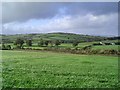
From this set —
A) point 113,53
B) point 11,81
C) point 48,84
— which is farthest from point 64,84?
point 113,53

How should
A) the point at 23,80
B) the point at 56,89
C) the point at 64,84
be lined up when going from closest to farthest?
the point at 56,89 < the point at 64,84 < the point at 23,80

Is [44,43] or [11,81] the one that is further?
[44,43]

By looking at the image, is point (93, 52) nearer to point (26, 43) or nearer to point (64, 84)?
point (26, 43)

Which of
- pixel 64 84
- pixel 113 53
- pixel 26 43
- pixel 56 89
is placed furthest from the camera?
pixel 26 43

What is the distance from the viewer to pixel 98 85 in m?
19.7

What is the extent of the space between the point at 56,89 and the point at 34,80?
154 inches

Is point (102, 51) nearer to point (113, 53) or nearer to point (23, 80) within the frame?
point (113, 53)

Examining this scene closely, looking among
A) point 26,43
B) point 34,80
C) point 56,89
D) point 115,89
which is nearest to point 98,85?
point 115,89

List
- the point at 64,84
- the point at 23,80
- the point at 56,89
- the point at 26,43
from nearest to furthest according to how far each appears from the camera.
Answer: the point at 56,89
the point at 64,84
the point at 23,80
the point at 26,43

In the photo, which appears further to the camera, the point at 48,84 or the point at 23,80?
the point at 23,80

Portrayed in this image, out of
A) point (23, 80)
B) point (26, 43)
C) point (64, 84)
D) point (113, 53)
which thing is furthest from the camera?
point (26, 43)

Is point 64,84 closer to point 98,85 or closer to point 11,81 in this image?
point 98,85

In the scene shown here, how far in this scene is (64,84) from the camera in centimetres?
1961

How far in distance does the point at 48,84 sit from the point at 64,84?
3.92 ft
